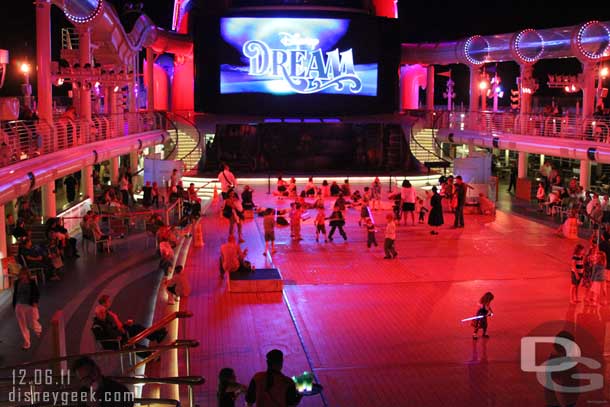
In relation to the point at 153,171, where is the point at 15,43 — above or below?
above

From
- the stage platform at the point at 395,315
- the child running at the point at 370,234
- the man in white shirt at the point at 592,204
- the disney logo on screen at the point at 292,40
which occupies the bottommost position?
the stage platform at the point at 395,315

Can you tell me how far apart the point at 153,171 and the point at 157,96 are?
51.4 feet

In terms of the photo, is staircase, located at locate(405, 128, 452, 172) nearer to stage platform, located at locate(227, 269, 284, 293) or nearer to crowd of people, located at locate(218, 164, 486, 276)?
crowd of people, located at locate(218, 164, 486, 276)

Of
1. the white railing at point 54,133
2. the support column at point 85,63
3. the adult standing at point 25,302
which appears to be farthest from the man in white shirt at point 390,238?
the support column at point 85,63

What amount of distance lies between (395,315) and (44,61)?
449 inches

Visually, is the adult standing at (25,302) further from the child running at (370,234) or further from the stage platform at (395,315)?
the child running at (370,234)

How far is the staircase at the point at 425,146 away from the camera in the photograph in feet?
122

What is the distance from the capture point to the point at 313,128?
3694cm

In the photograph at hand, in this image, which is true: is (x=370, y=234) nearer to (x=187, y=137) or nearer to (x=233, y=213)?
(x=233, y=213)

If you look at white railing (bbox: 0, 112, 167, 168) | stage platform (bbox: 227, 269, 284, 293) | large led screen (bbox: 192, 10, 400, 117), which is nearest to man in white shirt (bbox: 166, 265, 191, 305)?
stage platform (bbox: 227, 269, 284, 293)

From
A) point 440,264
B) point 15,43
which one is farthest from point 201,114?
point 440,264

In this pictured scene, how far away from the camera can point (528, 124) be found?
1098 inches

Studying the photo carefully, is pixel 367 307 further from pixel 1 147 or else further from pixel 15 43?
pixel 15 43

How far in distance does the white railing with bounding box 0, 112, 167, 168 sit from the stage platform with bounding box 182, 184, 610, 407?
14.0 feet
